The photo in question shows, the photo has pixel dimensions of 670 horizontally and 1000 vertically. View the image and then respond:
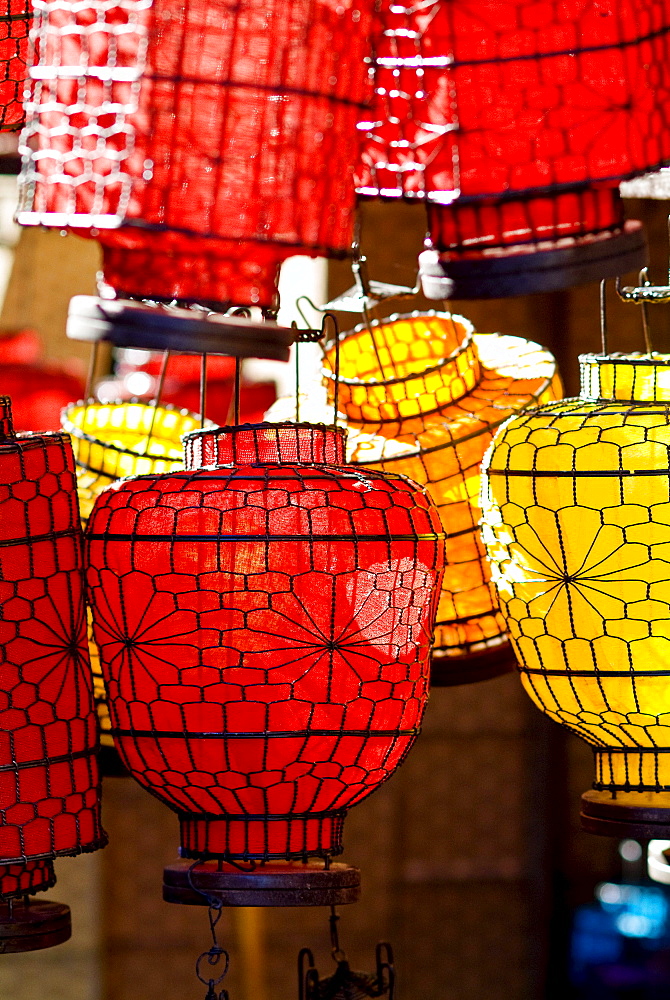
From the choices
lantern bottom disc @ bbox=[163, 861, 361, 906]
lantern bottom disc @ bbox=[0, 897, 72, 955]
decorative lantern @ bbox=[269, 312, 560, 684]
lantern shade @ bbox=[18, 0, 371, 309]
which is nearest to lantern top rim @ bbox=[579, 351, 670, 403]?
decorative lantern @ bbox=[269, 312, 560, 684]

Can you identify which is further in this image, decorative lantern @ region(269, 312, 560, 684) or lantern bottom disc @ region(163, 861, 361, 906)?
decorative lantern @ region(269, 312, 560, 684)

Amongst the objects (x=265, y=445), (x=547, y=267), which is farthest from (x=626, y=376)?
(x=265, y=445)

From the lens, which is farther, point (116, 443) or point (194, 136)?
point (116, 443)

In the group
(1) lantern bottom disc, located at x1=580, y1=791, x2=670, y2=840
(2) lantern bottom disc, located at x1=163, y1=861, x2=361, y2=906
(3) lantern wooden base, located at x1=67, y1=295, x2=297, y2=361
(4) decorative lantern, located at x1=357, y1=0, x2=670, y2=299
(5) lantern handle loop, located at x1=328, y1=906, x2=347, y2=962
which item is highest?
(4) decorative lantern, located at x1=357, y1=0, x2=670, y2=299

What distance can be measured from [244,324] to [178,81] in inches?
4.6

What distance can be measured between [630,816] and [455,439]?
0.90 ft

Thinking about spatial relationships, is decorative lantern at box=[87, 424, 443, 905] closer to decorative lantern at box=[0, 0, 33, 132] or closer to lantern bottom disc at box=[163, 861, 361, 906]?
lantern bottom disc at box=[163, 861, 361, 906]

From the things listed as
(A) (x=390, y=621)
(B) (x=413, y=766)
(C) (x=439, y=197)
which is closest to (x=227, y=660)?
(A) (x=390, y=621)

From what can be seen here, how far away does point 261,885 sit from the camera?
2.29ft

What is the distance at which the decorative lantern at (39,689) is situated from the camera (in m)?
0.73

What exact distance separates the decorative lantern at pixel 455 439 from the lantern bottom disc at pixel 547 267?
134 millimetres

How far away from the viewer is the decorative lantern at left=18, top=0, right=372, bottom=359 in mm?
621

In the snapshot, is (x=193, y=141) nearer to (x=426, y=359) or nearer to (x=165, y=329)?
(x=165, y=329)

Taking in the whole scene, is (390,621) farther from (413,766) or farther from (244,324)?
A: (413,766)
